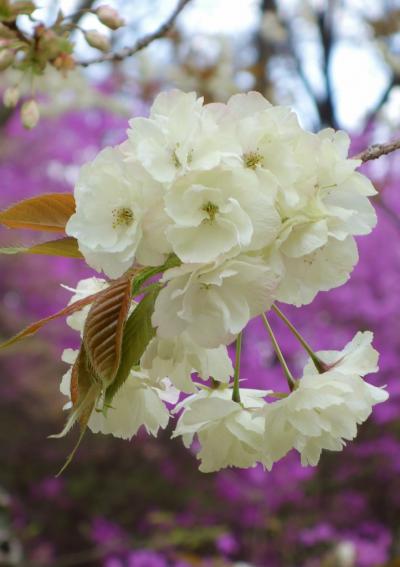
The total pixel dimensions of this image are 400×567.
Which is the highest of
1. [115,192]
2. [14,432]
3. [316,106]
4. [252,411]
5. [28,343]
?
[115,192]

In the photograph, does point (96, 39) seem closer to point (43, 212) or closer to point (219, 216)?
point (43, 212)

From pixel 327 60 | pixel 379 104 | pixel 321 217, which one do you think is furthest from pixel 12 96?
pixel 327 60

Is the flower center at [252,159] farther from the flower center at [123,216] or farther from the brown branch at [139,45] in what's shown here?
the brown branch at [139,45]

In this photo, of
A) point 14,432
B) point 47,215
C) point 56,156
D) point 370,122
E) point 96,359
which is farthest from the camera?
point 56,156

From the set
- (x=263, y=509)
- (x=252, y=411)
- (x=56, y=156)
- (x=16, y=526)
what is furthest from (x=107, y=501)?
(x=252, y=411)

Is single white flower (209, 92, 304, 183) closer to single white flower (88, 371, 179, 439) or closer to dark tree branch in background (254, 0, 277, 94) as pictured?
single white flower (88, 371, 179, 439)

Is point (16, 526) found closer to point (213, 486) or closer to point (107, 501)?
point (107, 501)
